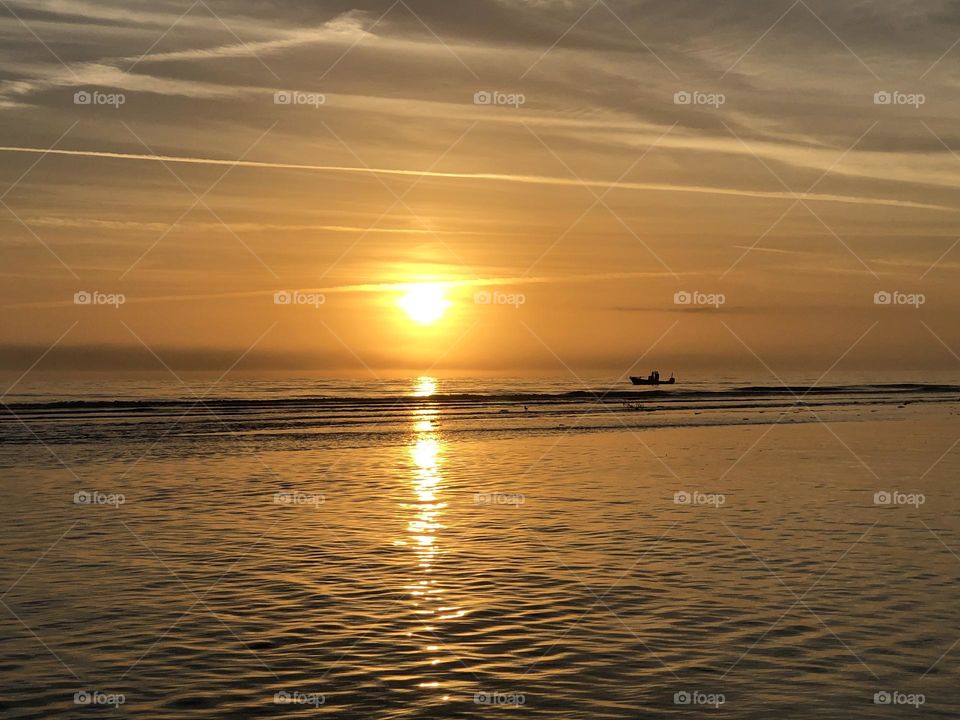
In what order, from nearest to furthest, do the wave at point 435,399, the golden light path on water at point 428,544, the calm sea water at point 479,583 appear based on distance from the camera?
1. the calm sea water at point 479,583
2. the golden light path on water at point 428,544
3. the wave at point 435,399

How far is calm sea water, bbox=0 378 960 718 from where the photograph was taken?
1016 centimetres

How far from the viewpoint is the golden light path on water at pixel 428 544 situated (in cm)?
1185

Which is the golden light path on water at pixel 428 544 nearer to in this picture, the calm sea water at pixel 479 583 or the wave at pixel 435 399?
the calm sea water at pixel 479 583

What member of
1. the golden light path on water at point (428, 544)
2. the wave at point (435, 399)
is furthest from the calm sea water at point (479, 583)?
the wave at point (435, 399)

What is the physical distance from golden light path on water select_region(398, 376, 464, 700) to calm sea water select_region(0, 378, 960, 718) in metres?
0.08

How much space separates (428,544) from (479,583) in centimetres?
329

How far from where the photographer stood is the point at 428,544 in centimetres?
1786

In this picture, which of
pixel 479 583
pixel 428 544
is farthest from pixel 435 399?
pixel 479 583

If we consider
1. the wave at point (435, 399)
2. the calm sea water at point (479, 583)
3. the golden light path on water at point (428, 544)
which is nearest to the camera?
the calm sea water at point (479, 583)

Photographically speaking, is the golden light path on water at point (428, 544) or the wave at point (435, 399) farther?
the wave at point (435, 399)

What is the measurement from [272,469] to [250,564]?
13.6m

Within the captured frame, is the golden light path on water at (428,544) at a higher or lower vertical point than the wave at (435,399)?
lower

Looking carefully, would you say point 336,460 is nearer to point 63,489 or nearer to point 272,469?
point 272,469

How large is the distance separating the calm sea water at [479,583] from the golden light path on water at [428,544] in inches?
3.1
